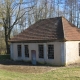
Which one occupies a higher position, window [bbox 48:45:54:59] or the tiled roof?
the tiled roof

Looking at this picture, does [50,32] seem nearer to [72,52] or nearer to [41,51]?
[41,51]

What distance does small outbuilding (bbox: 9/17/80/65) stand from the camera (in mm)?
24766

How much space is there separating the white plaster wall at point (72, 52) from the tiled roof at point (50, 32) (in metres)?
0.62

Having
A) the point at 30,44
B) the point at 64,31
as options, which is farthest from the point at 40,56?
the point at 64,31

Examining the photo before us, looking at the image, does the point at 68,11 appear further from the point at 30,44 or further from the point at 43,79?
the point at 43,79

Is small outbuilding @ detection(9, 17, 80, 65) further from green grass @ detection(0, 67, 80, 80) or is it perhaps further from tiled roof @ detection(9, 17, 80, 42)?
green grass @ detection(0, 67, 80, 80)

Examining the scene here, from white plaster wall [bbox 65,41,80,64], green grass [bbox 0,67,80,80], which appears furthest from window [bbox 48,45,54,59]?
green grass [bbox 0,67,80,80]

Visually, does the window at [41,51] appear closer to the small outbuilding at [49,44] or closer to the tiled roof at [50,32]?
the small outbuilding at [49,44]

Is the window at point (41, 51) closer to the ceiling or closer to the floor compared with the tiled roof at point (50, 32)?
closer to the floor

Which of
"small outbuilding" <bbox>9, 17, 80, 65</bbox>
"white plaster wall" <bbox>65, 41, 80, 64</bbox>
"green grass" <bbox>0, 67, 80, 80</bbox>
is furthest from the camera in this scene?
"white plaster wall" <bbox>65, 41, 80, 64</bbox>

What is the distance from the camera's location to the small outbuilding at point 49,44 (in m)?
24.8

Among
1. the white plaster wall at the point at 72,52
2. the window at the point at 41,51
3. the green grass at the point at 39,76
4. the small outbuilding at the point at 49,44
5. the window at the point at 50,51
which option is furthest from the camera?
the window at the point at 41,51

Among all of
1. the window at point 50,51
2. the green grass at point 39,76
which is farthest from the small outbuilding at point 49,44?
the green grass at point 39,76

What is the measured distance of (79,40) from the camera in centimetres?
2666
